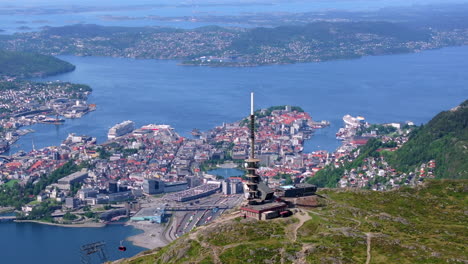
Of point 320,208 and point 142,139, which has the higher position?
point 320,208

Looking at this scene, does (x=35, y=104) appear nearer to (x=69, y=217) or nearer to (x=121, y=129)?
(x=121, y=129)

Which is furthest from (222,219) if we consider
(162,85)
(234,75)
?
(234,75)

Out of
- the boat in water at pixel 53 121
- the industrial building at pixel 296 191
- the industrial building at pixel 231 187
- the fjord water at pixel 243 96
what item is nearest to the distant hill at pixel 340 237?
the industrial building at pixel 296 191

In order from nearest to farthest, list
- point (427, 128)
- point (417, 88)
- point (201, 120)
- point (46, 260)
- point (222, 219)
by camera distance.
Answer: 1. point (222, 219)
2. point (46, 260)
3. point (427, 128)
4. point (201, 120)
5. point (417, 88)

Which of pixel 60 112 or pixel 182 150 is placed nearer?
pixel 182 150

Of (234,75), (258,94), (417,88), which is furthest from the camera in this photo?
(234,75)

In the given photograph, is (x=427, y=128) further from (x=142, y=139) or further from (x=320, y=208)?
(x=320, y=208)

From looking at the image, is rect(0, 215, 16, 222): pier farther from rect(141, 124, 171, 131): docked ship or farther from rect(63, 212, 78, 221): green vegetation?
rect(141, 124, 171, 131): docked ship

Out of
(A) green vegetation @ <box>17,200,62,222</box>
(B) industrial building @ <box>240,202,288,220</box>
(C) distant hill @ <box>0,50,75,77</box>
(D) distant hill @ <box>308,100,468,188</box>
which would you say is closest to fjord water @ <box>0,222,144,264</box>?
(A) green vegetation @ <box>17,200,62,222</box>
